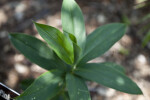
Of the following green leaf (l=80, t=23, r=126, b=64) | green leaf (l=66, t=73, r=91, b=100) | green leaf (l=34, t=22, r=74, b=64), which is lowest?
green leaf (l=66, t=73, r=91, b=100)

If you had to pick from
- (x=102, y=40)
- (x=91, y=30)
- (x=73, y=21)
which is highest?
(x=73, y=21)

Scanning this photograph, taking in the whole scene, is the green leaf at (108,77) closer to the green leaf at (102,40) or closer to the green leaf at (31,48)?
the green leaf at (102,40)

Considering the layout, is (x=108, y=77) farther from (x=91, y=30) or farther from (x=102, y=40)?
(x=91, y=30)

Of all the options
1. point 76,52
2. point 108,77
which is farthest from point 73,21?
point 108,77

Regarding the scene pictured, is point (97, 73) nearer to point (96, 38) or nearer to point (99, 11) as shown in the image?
point (96, 38)

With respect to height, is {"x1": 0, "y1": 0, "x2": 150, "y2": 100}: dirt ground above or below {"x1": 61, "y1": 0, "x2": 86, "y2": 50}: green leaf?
below

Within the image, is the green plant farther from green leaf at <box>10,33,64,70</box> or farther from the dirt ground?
the dirt ground

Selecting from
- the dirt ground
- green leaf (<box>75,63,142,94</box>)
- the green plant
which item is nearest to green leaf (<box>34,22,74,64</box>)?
the green plant
